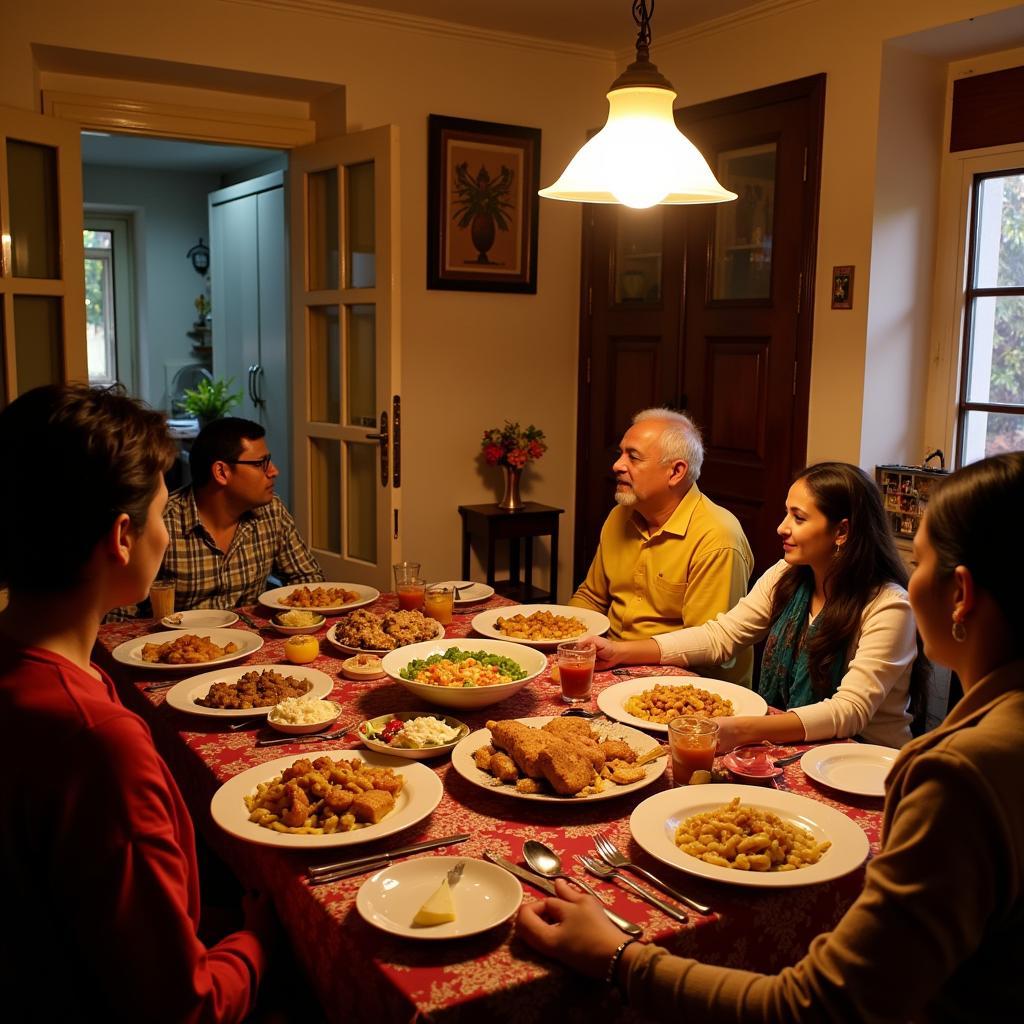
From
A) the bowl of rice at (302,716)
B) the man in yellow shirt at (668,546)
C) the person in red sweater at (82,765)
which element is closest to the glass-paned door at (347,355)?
the man in yellow shirt at (668,546)

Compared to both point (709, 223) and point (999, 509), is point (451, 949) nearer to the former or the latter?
point (999, 509)

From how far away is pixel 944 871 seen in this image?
96 cm

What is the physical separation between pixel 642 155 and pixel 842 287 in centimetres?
187

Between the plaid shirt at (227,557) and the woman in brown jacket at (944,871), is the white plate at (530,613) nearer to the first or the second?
the plaid shirt at (227,557)

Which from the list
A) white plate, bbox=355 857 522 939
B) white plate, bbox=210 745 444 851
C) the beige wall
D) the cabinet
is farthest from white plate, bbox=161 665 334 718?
the cabinet

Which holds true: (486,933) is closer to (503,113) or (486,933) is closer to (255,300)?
(503,113)

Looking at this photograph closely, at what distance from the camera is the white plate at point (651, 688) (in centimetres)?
183

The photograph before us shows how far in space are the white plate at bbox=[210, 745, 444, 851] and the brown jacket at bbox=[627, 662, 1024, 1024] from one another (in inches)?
20.7

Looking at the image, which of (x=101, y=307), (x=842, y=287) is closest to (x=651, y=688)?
(x=842, y=287)

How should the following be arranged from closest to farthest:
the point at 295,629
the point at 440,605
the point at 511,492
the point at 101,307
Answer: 1. the point at 295,629
2. the point at 440,605
3. the point at 511,492
4. the point at 101,307

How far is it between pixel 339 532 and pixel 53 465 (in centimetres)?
346

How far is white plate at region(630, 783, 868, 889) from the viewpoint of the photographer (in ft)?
4.21

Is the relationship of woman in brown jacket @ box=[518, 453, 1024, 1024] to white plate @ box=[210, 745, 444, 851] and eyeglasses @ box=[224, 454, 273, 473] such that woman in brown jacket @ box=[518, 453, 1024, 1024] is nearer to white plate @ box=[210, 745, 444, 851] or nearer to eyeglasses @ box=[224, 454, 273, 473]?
Answer: white plate @ box=[210, 745, 444, 851]

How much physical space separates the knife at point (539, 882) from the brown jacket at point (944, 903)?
0.55ft
